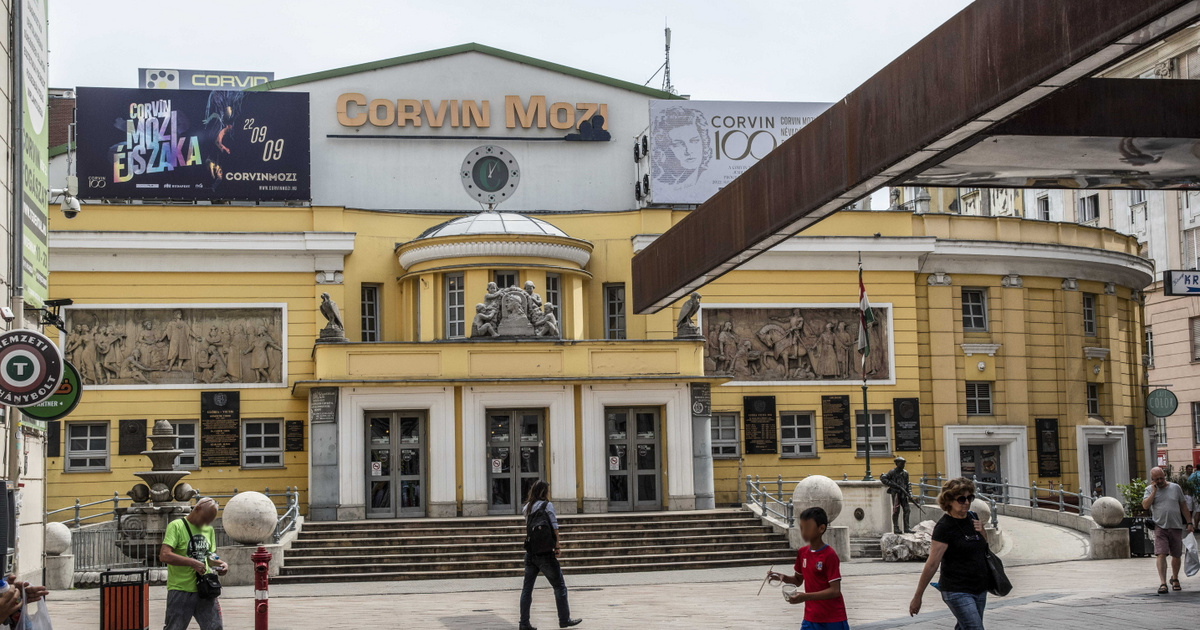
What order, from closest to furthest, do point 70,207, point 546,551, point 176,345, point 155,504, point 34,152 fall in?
point 546,551, point 34,152, point 70,207, point 155,504, point 176,345

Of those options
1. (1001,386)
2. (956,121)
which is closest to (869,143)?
(956,121)

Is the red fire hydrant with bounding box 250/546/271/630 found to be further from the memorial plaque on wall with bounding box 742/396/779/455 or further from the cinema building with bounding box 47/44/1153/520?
the memorial plaque on wall with bounding box 742/396/779/455

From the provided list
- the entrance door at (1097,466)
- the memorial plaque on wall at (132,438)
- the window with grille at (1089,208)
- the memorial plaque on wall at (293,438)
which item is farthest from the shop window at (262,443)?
the window with grille at (1089,208)

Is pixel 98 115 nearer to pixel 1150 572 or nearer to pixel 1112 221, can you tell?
pixel 1150 572

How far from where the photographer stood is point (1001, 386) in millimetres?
36469

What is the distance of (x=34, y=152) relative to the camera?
19.8m

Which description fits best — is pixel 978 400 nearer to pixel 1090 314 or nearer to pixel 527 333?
pixel 1090 314

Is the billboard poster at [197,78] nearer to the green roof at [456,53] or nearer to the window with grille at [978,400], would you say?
the green roof at [456,53]

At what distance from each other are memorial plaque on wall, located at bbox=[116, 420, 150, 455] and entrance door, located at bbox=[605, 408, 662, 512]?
11368 mm

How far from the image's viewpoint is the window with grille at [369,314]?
3488cm

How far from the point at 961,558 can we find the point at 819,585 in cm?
135

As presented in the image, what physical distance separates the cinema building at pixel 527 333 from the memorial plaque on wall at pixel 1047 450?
0.07 metres

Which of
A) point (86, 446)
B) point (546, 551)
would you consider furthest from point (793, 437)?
point (546, 551)

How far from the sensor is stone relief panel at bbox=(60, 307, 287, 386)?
32.4 m
